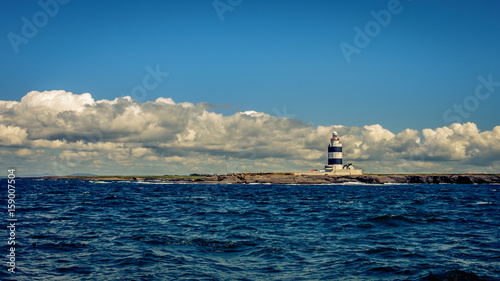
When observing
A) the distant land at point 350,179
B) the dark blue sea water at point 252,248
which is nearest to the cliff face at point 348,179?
the distant land at point 350,179

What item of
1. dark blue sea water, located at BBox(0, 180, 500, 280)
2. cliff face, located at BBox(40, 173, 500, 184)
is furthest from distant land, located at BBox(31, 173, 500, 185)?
dark blue sea water, located at BBox(0, 180, 500, 280)

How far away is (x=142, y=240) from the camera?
21.9 metres

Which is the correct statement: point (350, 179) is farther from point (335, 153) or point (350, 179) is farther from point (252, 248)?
point (252, 248)

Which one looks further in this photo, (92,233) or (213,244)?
(92,233)

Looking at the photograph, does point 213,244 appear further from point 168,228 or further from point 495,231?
point 495,231

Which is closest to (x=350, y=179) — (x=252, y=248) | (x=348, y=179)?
(x=348, y=179)

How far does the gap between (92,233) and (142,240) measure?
431cm

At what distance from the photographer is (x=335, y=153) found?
528ft

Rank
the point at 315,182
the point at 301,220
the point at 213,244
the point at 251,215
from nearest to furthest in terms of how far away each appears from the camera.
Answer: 1. the point at 213,244
2. the point at 301,220
3. the point at 251,215
4. the point at 315,182

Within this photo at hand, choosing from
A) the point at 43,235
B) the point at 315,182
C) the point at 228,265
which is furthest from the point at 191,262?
the point at 315,182

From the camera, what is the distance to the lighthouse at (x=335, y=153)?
159 metres

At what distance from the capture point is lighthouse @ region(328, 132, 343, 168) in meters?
159

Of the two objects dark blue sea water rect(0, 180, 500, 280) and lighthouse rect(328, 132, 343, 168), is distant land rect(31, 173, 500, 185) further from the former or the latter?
dark blue sea water rect(0, 180, 500, 280)

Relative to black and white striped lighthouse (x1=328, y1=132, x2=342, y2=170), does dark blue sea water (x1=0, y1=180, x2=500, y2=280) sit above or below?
below
